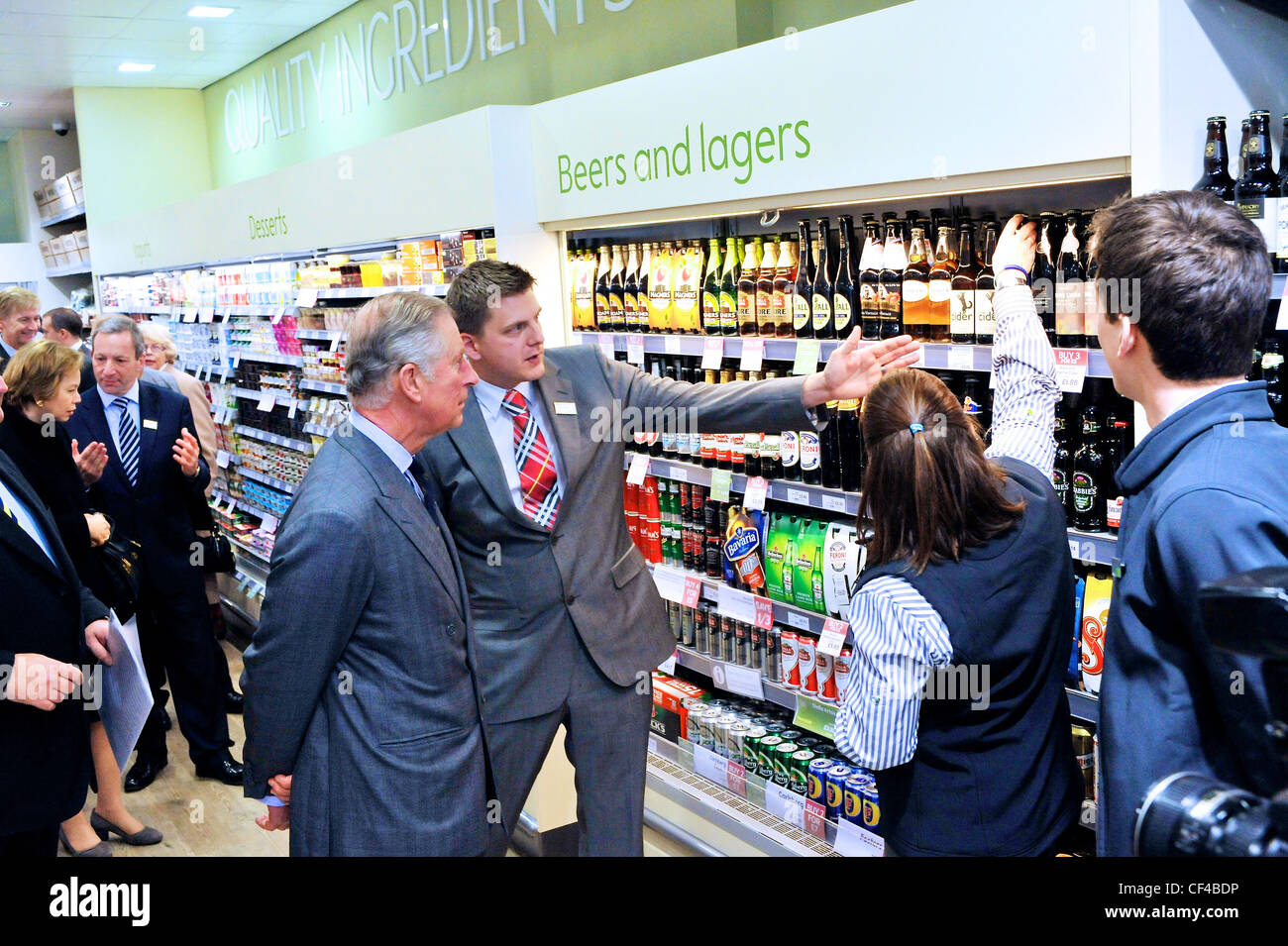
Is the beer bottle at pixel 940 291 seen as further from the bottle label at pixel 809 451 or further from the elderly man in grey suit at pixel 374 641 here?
the elderly man in grey suit at pixel 374 641

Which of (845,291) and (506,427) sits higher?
(845,291)

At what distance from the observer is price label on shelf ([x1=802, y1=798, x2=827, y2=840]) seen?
11.0 ft

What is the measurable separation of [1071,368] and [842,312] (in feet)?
2.73

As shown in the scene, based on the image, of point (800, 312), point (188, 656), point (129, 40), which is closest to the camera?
point (800, 312)

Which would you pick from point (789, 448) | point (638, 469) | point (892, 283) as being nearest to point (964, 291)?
point (892, 283)

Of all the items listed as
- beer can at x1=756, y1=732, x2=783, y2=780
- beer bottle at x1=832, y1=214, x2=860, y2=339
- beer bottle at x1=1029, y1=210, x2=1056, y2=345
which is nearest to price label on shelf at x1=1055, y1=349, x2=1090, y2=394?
beer bottle at x1=1029, y1=210, x2=1056, y2=345

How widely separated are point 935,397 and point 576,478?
40.7 inches

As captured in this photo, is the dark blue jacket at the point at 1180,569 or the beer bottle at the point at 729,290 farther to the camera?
the beer bottle at the point at 729,290

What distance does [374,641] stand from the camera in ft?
6.78

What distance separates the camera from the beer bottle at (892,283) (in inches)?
118

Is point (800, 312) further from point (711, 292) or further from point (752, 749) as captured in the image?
point (752, 749)

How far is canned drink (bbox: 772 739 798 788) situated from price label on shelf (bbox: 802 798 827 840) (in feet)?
0.40

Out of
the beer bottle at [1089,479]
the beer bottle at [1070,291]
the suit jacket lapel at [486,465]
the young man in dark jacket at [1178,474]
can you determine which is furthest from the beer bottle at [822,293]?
the young man in dark jacket at [1178,474]

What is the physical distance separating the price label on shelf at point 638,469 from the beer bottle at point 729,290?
577 mm
